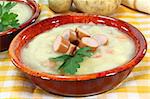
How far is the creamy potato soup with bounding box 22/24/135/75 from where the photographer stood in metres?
0.87

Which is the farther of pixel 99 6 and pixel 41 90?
pixel 99 6

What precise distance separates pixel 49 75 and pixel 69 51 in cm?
11

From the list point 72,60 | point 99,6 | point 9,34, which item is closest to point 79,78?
point 72,60

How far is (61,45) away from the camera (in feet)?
2.98

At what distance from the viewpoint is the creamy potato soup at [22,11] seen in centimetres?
116

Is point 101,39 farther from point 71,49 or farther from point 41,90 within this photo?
point 41,90

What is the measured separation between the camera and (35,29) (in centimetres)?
103

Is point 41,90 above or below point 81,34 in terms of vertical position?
below

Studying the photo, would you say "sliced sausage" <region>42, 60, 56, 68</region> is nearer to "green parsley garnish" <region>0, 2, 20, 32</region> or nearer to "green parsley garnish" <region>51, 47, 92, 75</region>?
"green parsley garnish" <region>51, 47, 92, 75</region>

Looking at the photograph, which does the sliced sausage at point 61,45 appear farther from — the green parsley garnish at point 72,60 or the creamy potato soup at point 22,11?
the creamy potato soup at point 22,11

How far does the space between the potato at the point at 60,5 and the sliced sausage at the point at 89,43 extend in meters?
0.35

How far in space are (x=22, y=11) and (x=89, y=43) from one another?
0.37 metres

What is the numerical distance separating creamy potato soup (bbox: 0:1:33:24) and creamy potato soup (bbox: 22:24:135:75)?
145mm

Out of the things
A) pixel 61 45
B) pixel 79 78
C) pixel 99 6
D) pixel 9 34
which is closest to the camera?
pixel 79 78
